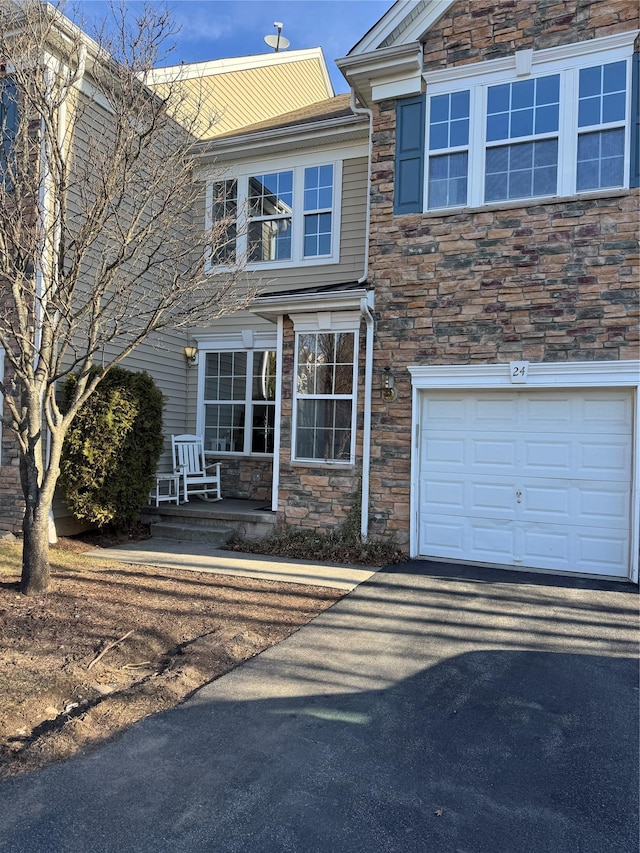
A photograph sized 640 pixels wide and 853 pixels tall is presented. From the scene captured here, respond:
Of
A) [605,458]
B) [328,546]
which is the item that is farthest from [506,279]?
[328,546]

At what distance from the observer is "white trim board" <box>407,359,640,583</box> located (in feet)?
21.3

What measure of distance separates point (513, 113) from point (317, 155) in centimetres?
372

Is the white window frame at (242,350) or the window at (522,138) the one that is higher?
the window at (522,138)

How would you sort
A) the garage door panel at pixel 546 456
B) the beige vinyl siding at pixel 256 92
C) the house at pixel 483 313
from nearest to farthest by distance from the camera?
the house at pixel 483 313
the garage door panel at pixel 546 456
the beige vinyl siding at pixel 256 92

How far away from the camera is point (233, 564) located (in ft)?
23.5

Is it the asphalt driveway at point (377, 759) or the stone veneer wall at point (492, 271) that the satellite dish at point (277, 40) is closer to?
the stone veneer wall at point (492, 271)

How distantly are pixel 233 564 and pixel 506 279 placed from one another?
4850mm

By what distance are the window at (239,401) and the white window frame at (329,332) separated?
214 centimetres

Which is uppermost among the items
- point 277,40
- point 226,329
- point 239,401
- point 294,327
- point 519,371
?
point 277,40

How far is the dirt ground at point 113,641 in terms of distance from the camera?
329cm

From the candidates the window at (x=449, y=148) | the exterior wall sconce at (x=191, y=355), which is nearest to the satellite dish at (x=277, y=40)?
the exterior wall sconce at (x=191, y=355)

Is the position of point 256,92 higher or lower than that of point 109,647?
higher

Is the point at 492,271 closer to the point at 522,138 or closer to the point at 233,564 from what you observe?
the point at 522,138

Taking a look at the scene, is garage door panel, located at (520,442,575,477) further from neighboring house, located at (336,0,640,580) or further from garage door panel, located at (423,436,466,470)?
garage door panel, located at (423,436,466,470)
